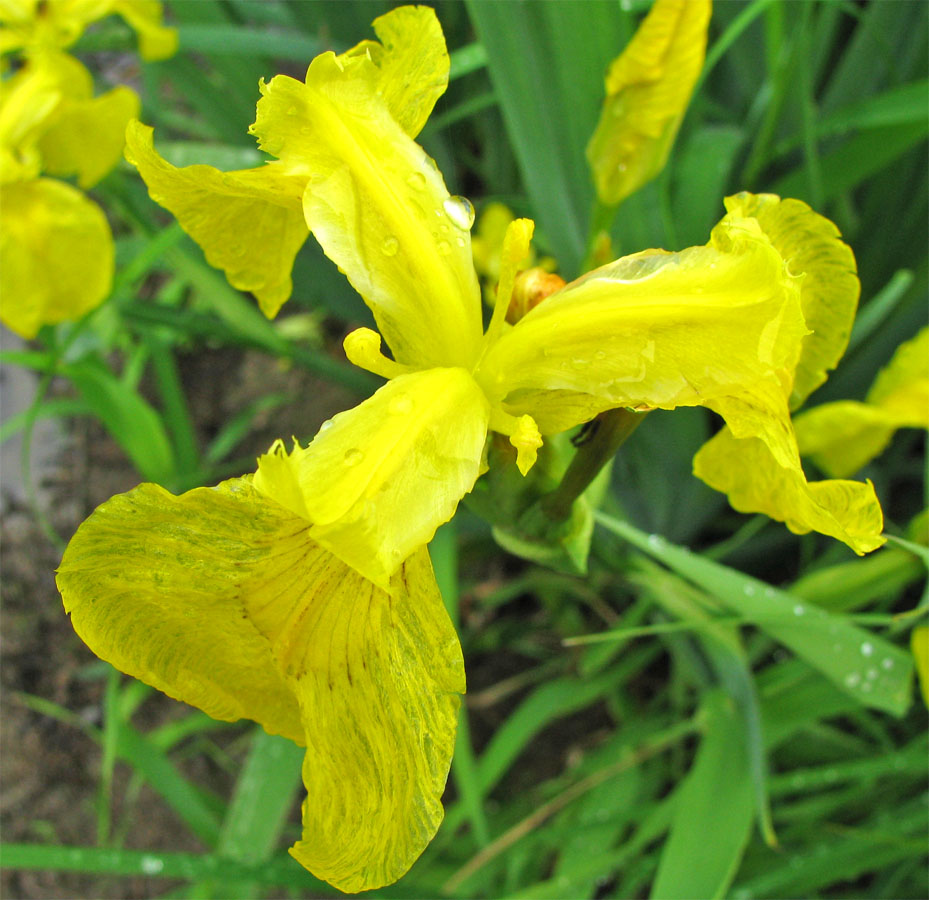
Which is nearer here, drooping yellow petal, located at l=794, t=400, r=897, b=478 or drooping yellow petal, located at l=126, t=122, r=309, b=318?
drooping yellow petal, located at l=126, t=122, r=309, b=318

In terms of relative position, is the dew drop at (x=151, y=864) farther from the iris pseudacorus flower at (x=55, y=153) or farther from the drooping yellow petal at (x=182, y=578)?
the iris pseudacorus flower at (x=55, y=153)

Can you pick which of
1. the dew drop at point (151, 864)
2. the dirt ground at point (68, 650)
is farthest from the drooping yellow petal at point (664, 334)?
the dirt ground at point (68, 650)

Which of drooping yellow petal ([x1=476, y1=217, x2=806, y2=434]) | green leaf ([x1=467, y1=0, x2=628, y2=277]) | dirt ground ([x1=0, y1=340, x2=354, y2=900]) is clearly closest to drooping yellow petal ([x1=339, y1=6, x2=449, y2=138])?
drooping yellow petal ([x1=476, y1=217, x2=806, y2=434])

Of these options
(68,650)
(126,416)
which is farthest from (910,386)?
(68,650)

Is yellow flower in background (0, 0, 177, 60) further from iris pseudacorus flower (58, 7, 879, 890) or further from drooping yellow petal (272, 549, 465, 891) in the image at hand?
drooping yellow petal (272, 549, 465, 891)

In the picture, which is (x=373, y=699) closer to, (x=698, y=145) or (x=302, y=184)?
(x=302, y=184)

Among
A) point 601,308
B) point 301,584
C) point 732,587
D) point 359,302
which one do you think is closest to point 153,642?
point 301,584
